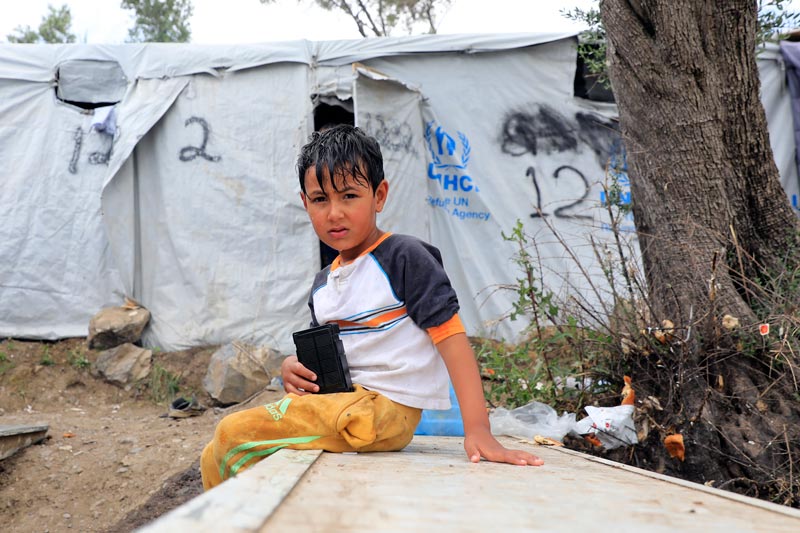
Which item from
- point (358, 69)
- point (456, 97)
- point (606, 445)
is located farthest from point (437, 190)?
point (606, 445)

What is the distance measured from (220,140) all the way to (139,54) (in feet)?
3.30

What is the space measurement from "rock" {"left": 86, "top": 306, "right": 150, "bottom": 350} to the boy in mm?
4167

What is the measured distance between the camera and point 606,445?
2.63m

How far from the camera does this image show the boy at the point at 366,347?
174 centimetres

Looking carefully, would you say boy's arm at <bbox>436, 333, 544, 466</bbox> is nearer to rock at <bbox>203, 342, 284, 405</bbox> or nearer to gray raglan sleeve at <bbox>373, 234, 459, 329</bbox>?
gray raglan sleeve at <bbox>373, 234, 459, 329</bbox>

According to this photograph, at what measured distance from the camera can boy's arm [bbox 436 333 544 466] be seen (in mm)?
1663

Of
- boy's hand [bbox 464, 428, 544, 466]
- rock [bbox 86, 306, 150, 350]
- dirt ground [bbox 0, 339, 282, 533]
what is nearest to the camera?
boy's hand [bbox 464, 428, 544, 466]

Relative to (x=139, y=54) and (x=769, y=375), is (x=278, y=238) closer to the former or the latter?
(x=139, y=54)

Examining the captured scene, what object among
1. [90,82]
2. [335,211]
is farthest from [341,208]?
[90,82]

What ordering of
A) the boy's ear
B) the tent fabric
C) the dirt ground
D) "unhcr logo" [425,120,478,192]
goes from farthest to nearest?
the tent fabric, "unhcr logo" [425,120,478,192], the dirt ground, the boy's ear

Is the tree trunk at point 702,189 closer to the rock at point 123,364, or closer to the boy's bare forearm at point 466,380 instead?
the boy's bare forearm at point 466,380

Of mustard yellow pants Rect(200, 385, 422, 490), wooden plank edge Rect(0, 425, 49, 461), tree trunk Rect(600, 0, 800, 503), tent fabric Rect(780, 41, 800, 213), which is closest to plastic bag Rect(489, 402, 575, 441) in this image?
tree trunk Rect(600, 0, 800, 503)

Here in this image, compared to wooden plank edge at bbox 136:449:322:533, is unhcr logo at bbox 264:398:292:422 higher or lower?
lower

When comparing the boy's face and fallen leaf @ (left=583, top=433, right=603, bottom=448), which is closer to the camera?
the boy's face
